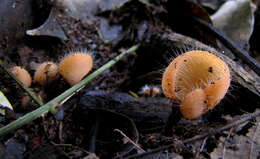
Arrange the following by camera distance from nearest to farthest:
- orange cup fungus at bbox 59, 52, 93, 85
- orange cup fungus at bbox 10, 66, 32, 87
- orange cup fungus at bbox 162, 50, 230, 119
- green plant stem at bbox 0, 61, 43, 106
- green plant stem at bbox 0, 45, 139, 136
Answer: orange cup fungus at bbox 162, 50, 230, 119 → green plant stem at bbox 0, 45, 139, 136 → green plant stem at bbox 0, 61, 43, 106 → orange cup fungus at bbox 10, 66, 32, 87 → orange cup fungus at bbox 59, 52, 93, 85

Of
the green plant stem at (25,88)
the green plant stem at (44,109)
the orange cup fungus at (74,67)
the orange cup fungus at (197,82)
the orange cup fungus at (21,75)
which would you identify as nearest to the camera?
the orange cup fungus at (197,82)

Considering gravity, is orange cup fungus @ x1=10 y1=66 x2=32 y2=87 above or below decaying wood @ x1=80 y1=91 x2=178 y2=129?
above

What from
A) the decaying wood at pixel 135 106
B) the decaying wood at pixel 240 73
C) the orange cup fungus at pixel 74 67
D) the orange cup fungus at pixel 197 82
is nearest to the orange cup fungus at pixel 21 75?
the orange cup fungus at pixel 74 67

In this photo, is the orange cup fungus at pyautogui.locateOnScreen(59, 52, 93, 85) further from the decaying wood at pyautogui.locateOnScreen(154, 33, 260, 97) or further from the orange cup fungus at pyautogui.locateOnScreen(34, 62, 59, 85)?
the decaying wood at pyautogui.locateOnScreen(154, 33, 260, 97)

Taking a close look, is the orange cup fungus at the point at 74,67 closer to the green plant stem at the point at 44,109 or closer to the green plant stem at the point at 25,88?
the green plant stem at the point at 44,109

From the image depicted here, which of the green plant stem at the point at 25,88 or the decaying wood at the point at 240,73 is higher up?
the green plant stem at the point at 25,88

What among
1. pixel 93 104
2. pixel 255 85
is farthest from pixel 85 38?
pixel 255 85

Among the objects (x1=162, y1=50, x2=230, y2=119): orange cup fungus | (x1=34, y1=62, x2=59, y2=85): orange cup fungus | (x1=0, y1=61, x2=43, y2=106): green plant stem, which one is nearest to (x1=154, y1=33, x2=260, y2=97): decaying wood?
(x1=162, y1=50, x2=230, y2=119): orange cup fungus
